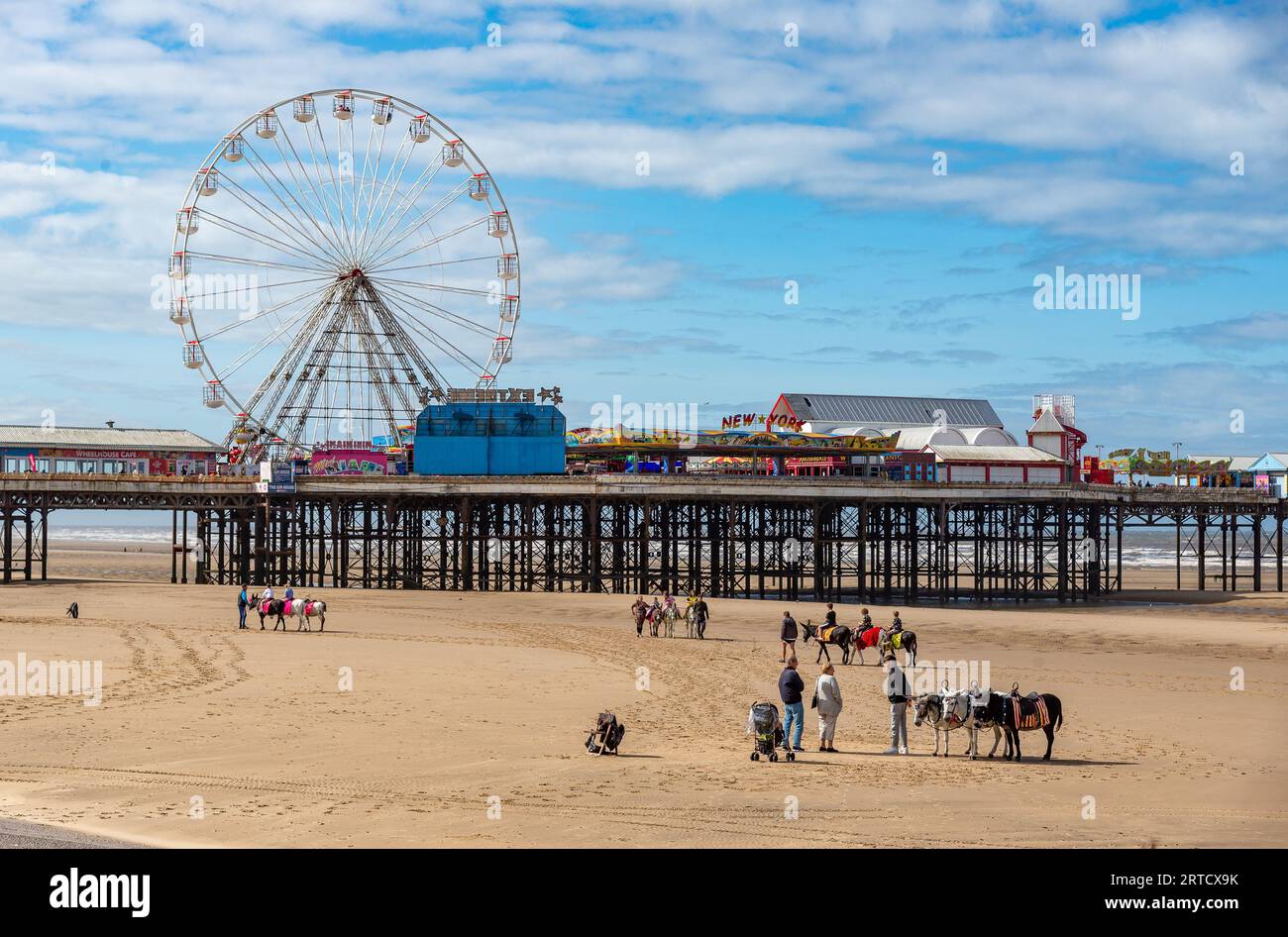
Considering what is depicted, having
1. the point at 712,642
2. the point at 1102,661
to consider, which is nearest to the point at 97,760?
the point at 712,642

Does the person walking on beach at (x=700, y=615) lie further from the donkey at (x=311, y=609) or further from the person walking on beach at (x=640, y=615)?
the donkey at (x=311, y=609)

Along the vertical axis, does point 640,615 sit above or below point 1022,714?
below

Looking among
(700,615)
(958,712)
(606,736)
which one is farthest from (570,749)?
(700,615)

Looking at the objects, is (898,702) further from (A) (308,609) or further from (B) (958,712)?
(A) (308,609)

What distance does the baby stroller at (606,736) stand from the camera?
16656mm

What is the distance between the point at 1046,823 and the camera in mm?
12914

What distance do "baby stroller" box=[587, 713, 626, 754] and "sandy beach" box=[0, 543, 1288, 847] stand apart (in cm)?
29

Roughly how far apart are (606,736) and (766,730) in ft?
6.50

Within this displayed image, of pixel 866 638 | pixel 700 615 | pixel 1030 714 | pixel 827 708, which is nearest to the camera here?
pixel 1030 714

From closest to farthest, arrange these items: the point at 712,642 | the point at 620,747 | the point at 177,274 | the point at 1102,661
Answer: the point at 620,747, the point at 1102,661, the point at 712,642, the point at 177,274

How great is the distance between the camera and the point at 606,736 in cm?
1667

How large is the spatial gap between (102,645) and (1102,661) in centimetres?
2227

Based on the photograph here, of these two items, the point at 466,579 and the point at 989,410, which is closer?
the point at 466,579
